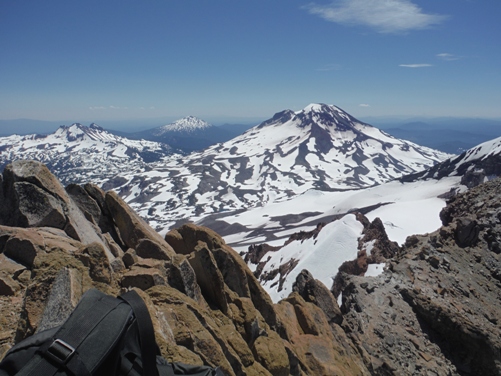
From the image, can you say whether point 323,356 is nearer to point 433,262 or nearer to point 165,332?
point 165,332

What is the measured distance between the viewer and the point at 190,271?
12.0 meters

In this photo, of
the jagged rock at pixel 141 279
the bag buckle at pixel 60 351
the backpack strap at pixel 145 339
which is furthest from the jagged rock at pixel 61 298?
the bag buckle at pixel 60 351

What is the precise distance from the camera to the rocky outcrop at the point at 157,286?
7.43m

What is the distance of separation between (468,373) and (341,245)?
28713 mm

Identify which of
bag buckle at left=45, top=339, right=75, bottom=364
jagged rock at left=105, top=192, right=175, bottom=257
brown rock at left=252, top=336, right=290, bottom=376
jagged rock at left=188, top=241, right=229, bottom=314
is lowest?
brown rock at left=252, top=336, right=290, bottom=376

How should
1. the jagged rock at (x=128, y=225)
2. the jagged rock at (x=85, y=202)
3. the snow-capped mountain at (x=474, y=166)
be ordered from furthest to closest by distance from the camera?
1. the snow-capped mountain at (x=474, y=166)
2. the jagged rock at (x=85, y=202)
3. the jagged rock at (x=128, y=225)

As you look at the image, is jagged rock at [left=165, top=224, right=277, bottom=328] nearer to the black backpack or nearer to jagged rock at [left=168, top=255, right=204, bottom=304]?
jagged rock at [left=168, top=255, right=204, bottom=304]

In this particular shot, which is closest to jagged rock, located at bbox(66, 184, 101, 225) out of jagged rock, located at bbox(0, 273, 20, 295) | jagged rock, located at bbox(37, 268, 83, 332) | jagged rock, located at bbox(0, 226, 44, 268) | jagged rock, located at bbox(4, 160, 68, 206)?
jagged rock, located at bbox(4, 160, 68, 206)

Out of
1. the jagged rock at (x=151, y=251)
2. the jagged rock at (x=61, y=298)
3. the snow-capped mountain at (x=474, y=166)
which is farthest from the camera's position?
the snow-capped mountain at (x=474, y=166)

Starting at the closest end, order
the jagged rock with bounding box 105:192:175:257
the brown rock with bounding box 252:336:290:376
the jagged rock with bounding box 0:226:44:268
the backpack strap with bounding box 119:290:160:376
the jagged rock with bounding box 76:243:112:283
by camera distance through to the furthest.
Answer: the backpack strap with bounding box 119:290:160:376
the jagged rock with bounding box 76:243:112:283
the jagged rock with bounding box 0:226:44:268
the brown rock with bounding box 252:336:290:376
the jagged rock with bounding box 105:192:175:257

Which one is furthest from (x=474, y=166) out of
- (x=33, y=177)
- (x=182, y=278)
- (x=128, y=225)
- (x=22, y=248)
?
(x=22, y=248)

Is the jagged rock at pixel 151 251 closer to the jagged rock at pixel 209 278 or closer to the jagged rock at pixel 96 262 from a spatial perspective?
the jagged rock at pixel 209 278

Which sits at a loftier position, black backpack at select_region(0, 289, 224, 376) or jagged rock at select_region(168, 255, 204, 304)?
black backpack at select_region(0, 289, 224, 376)

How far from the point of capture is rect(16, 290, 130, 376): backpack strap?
2.99m
